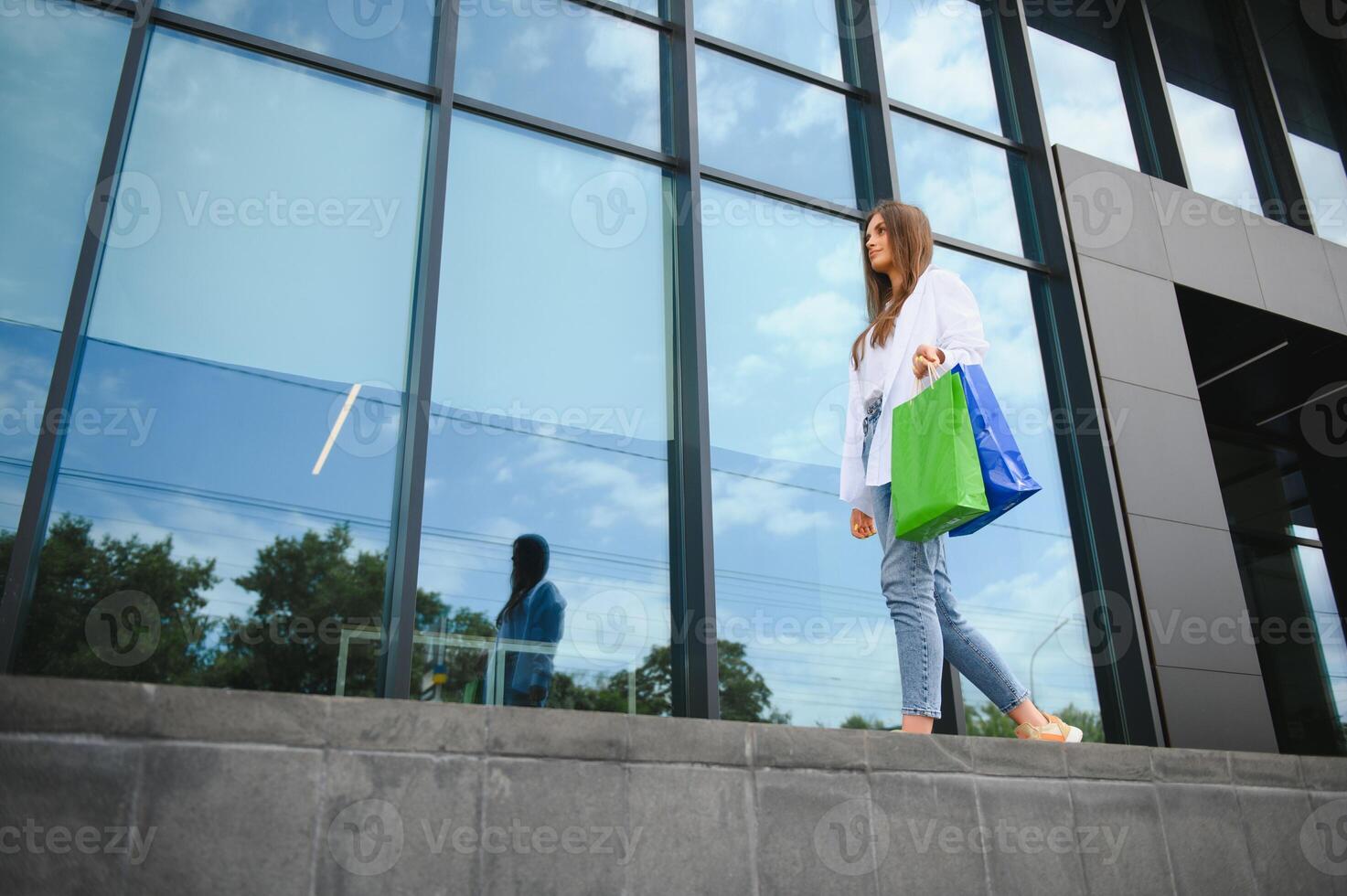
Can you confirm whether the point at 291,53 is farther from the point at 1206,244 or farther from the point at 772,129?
Answer: the point at 1206,244

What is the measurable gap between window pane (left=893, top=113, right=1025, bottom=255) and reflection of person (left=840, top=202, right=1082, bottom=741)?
2.10m

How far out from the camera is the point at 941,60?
694 centimetres

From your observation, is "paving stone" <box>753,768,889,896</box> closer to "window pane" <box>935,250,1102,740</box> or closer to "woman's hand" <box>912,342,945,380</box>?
"woman's hand" <box>912,342,945,380</box>

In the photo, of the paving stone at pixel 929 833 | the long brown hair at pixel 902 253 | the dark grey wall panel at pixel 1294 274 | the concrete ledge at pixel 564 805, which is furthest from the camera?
the dark grey wall panel at pixel 1294 274

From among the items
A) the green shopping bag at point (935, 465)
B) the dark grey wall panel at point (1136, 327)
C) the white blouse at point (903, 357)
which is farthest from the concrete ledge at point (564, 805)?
the dark grey wall panel at point (1136, 327)

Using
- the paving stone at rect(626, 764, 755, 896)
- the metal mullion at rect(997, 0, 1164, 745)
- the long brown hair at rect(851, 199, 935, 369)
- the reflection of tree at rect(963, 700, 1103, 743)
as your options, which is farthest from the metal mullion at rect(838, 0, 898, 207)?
the paving stone at rect(626, 764, 755, 896)

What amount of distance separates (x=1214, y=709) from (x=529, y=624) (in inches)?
133

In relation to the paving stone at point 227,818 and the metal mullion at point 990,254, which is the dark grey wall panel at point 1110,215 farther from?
the paving stone at point 227,818

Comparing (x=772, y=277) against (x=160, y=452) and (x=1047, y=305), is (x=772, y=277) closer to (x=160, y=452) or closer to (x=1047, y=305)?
(x=1047, y=305)

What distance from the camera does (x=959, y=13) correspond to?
721 centimetres

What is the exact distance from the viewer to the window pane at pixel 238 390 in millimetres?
3945

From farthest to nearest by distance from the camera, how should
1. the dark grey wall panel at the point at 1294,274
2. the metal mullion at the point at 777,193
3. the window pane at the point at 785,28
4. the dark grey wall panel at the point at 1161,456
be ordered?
the dark grey wall panel at the point at 1294,274 < the window pane at the point at 785,28 < the dark grey wall panel at the point at 1161,456 < the metal mullion at the point at 777,193

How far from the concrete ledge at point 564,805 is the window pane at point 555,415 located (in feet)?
4.58

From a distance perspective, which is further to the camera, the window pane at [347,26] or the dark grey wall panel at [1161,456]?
the dark grey wall panel at [1161,456]
